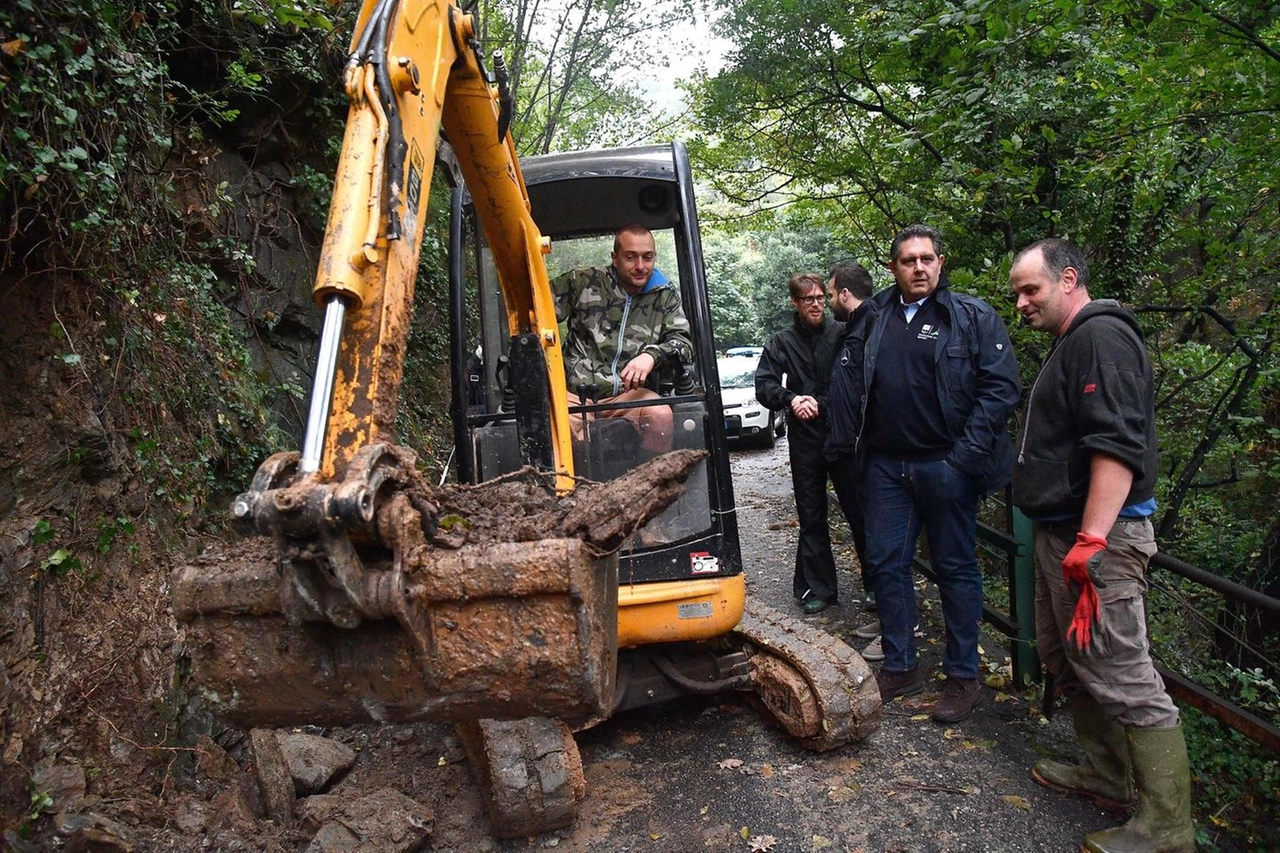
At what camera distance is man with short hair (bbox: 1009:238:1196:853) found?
2.70 metres

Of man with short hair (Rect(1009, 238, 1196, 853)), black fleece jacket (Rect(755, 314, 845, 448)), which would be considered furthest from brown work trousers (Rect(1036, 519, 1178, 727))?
black fleece jacket (Rect(755, 314, 845, 448))

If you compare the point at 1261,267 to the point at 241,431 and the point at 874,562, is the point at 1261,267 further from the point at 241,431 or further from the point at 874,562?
the point at 241,431

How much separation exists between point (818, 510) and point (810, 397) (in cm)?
74

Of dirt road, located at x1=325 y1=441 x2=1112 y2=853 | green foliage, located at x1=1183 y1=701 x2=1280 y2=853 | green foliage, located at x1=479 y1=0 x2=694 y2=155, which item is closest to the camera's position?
green foliage, located at x1=1183 y1=701 x2=1280 y2=853

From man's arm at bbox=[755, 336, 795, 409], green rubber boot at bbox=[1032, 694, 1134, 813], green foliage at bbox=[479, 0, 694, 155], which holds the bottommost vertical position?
green rubber boot at bbox=[1032, 694, 1134, 813]

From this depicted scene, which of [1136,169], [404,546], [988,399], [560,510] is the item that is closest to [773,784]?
[988,399]

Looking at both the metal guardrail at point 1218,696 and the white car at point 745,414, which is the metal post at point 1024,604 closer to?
the metal guardrail at point 1218,696

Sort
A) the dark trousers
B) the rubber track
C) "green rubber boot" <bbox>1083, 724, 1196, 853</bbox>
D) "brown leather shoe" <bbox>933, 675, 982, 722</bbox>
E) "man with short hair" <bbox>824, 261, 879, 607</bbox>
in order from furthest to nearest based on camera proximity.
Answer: the dark trousers, "man with short hair" <bbox>824, 261, 879, 607</bbox>, "brown leather shoe" <bbox>933, 675, 982, 722</bbox>, the rubber track, "green rubber boot" <bbox>1083, 724, 1196, 853</bbox>

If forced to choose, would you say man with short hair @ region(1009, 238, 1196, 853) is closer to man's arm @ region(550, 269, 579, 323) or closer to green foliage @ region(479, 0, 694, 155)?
man's arm @ region(550, 269, 579, 323)

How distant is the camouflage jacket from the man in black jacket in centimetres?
138

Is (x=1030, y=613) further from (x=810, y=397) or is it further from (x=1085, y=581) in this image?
(x=810, y=397)

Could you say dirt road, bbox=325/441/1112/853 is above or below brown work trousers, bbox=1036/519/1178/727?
below

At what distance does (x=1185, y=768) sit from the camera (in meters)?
2.68

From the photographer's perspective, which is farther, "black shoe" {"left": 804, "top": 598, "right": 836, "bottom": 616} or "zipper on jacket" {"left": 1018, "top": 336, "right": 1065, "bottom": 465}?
"black shoe" {"left": 804, "top": 598, "right": 836, "bottom": 616}
